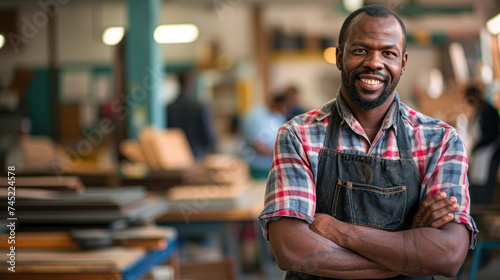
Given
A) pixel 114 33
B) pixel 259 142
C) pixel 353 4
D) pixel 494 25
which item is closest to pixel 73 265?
pixel 494 25

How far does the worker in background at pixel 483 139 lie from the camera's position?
2.78 metres

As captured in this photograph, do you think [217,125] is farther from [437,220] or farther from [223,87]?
[437,220]

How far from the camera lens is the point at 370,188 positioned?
162 cm

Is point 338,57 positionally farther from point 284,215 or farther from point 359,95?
point 284,215

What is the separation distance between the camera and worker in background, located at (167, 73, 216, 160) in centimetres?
556

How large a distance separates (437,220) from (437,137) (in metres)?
0.25

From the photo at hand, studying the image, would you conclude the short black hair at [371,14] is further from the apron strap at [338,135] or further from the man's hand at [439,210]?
the man's hand at [439,210]

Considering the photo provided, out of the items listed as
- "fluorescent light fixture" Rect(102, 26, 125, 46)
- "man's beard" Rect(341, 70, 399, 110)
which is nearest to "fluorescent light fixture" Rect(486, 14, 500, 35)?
"man's beard" Rect(341, 70, 399, 110)

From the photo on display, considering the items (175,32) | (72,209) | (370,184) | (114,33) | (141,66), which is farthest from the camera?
(175,32)

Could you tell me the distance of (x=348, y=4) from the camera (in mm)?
5711

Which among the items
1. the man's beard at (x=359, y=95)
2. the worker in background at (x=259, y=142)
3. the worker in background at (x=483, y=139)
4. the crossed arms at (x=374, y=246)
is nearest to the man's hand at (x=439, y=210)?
the crossed arms at (x=374, y=246)

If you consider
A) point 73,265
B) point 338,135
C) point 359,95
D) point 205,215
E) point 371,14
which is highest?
point 371,14

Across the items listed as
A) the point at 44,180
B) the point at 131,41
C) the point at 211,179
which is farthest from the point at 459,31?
the point at 131,41

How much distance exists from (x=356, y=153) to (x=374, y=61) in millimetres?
280
